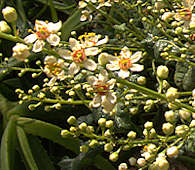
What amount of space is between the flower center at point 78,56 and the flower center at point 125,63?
0.35 ft

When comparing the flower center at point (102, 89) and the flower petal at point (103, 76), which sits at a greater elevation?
the flower petal at point (103, 76)

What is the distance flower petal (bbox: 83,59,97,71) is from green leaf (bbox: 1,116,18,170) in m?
0.62

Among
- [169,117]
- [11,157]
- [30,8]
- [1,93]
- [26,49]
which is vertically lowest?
[11,157]

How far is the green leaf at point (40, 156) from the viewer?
113 cm

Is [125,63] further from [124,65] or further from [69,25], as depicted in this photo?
[69,25]

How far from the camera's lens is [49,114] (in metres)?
1.23

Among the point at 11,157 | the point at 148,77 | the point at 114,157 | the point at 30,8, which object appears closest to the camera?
the point at 114,157

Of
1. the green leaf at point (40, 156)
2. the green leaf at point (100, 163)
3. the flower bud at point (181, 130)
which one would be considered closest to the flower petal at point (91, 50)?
the flower bud at point (181, 130)

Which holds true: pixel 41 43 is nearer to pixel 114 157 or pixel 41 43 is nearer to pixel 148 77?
pixel 114 157

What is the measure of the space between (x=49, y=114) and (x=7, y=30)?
64 cm

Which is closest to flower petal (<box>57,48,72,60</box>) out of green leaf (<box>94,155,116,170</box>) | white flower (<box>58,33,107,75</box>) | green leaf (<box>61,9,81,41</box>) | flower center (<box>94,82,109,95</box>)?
white flower (<box>58,33,107,75</box>)

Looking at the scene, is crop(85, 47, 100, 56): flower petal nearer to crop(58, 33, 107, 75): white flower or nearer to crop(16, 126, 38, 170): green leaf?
crop(58, 33, 107, 75): white flower

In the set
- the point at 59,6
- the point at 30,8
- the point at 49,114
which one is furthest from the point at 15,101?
the point at 30,8

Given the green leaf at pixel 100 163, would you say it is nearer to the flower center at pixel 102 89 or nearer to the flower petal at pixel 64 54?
the flower center at pixel 102 89
